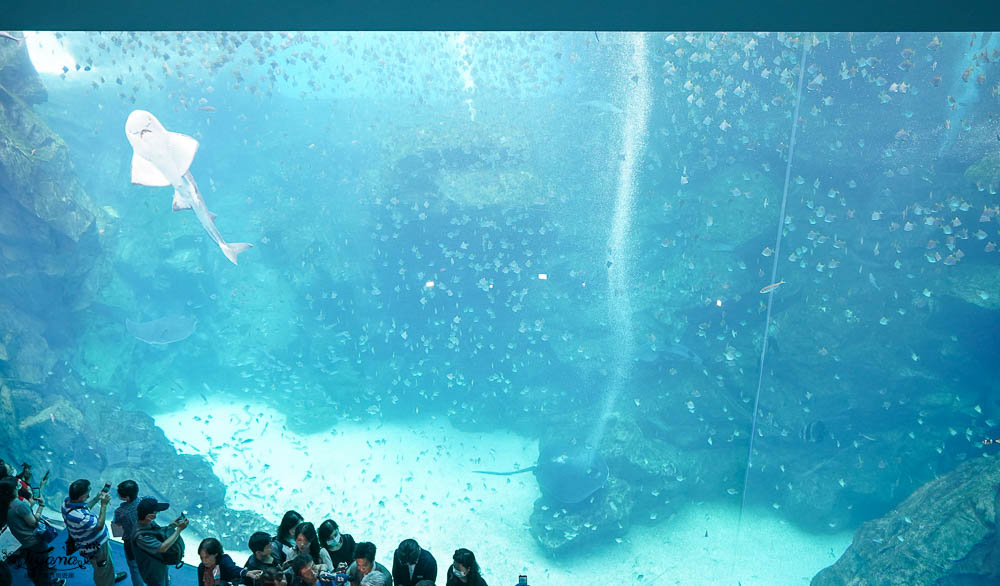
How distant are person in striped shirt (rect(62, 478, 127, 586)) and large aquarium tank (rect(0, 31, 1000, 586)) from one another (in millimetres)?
5309

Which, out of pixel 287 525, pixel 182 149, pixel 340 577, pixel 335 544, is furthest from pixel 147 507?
pixel 182 149

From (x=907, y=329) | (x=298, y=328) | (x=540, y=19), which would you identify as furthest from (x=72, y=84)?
(x=907, y=329)

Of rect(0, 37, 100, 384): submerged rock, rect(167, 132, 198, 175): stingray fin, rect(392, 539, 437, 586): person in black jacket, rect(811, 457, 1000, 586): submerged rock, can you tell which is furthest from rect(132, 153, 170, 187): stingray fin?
rect(811, 457, 1000, 586): submerged rock

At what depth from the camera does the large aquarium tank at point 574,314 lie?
10.6 metres

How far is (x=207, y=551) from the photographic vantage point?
2.99 meters

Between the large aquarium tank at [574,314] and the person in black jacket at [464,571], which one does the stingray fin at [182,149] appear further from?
the person in black jacket at [464,571]

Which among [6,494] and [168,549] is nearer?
[168,549]

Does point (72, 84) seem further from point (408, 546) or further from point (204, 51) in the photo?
point (408, 546)

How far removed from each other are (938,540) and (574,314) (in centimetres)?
873

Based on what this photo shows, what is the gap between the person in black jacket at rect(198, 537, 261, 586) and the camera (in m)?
2.98

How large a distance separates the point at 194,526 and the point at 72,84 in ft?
63.0

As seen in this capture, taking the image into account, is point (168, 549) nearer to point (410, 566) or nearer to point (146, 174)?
point (410, 566)

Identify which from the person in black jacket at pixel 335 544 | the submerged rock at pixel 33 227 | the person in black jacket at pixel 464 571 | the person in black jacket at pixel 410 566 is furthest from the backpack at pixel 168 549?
the submerged rock at pixel 33 227

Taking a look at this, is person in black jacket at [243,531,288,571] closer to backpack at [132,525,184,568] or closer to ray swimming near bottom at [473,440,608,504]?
backpack at [132,525,184,568]
